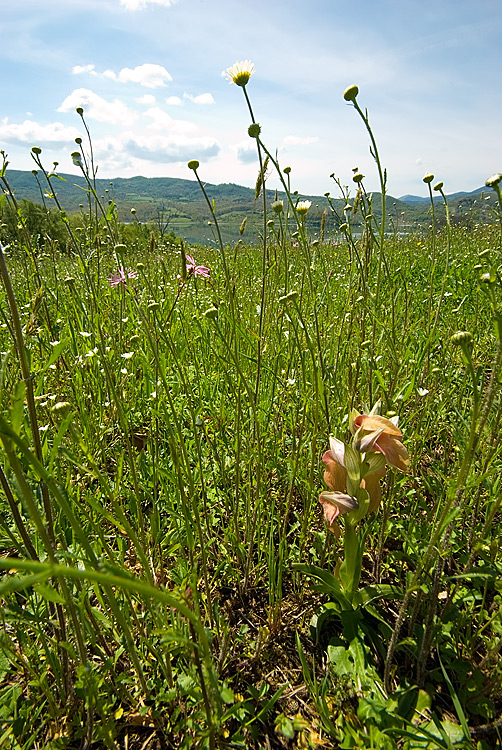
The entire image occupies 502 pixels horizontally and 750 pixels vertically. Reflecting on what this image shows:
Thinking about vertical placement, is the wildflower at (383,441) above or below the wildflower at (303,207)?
below

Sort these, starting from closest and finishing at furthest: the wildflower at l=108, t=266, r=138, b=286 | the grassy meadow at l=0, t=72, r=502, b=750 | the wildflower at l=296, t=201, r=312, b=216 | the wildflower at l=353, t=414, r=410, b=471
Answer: the grassy meadow at l=0, t=72, r=502, b=750, the wildflower at l=353, t=414, r=410, b=471, the wildflower at l=108, t=266, r=138, b=286, the wildflower at l=296, t=201, r=312, b=216

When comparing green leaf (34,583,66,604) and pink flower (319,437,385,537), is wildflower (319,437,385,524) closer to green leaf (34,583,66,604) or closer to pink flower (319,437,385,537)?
pink flower (319,437,385,537)

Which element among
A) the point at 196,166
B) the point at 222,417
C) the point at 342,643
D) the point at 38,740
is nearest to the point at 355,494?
the point at 342,643

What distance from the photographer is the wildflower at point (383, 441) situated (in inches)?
37.9

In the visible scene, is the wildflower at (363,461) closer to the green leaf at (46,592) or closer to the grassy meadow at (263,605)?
the grassy meadow at (263,605)

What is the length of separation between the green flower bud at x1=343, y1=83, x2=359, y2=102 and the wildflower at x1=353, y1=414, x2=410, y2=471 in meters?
0.88

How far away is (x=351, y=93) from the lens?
3.72 feet

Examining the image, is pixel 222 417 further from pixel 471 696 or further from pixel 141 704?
pixel 471 696

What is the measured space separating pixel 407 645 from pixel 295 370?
43.1 inches

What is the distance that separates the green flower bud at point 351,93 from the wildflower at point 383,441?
34.7 inches

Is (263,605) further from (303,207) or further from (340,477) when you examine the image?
(303,207)

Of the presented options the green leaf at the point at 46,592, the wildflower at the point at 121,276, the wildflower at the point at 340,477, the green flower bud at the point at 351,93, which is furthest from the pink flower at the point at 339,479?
the green flower bud at the point at 351,93

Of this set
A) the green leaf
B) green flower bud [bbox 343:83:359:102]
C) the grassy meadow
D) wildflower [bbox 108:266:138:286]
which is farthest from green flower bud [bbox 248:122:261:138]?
the green leaf

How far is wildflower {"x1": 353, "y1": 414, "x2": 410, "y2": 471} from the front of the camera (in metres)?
0.96
